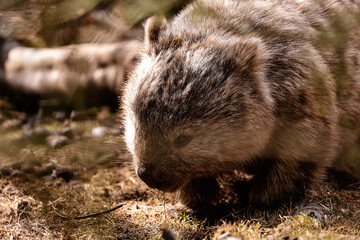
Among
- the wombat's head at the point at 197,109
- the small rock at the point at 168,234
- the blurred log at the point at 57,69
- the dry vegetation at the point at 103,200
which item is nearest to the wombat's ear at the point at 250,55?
the wombat's head at the point at 197,109

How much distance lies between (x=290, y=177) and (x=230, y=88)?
0.92 metres

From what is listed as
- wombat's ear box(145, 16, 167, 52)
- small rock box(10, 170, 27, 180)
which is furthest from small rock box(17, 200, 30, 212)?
wombat's ear box(145, 16, 167, 52)

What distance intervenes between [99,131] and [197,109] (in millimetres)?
2283

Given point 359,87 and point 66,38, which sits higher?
point 66,38

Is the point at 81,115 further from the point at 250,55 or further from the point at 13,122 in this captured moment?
→ the point at 250,55

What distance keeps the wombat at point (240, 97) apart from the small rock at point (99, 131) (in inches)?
56.4

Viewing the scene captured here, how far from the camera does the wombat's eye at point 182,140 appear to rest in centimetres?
287

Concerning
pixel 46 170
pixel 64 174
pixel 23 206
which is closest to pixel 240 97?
pixel 23 206

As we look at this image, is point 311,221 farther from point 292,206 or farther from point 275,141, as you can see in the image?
point 275,141

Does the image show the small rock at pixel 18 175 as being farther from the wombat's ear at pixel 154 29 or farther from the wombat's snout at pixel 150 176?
the wombat's ear at pixel 154 29

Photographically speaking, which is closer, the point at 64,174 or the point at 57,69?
the point at 64,174

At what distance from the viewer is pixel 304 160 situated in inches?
129

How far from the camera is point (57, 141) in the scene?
14.6 ft

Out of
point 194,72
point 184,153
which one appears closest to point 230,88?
point 194,72
